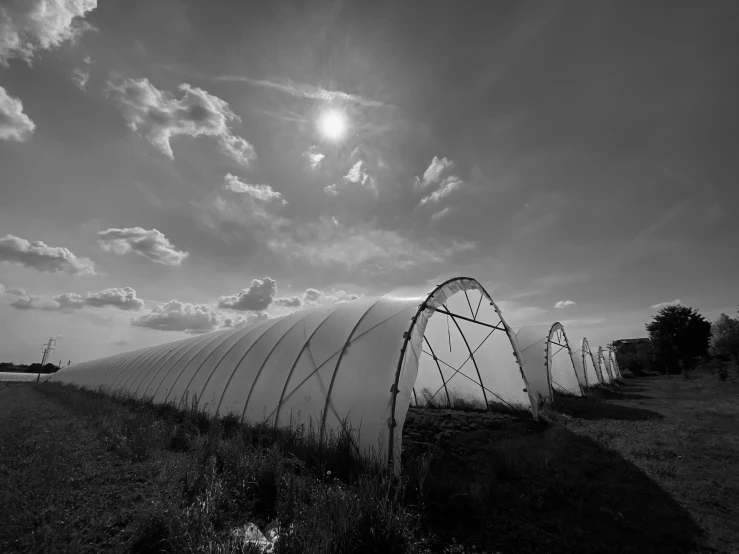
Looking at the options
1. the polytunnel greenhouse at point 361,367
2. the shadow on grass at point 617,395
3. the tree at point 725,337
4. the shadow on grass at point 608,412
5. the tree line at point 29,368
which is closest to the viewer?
the polytunnel greenhouse at point 361,367

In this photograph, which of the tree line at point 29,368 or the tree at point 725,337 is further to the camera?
the tree line at point 29,368

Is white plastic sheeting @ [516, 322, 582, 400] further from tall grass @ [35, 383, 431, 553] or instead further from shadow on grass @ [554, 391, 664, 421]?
tall grass @ [35, 383, 431, 553]

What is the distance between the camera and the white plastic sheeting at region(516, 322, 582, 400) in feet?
62.3

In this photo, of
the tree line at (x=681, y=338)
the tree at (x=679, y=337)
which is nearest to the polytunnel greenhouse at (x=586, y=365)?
the tree line at (x=681, y=338)

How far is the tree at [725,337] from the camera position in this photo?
3619cm

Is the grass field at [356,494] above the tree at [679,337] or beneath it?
beneath

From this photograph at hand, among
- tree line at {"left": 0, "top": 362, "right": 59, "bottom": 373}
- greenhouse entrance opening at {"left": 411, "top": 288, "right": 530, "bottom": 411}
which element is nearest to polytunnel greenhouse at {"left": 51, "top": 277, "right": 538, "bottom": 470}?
greenhouse entrance opening at {"left": 411, "top": 288, "right": 530, "bottom": 411}

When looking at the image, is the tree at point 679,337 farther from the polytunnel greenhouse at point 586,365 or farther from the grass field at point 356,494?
the grass field at point 356,494

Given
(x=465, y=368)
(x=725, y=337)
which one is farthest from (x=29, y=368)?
(x=725, y=337)

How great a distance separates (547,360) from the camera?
62.1ft

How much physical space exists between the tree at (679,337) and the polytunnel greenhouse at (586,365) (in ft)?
96.7

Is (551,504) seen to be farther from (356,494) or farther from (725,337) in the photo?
(725,337)

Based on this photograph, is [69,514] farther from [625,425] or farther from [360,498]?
[625,425]

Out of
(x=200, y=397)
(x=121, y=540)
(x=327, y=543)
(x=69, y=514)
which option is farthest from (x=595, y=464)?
(x=200, y=397)
